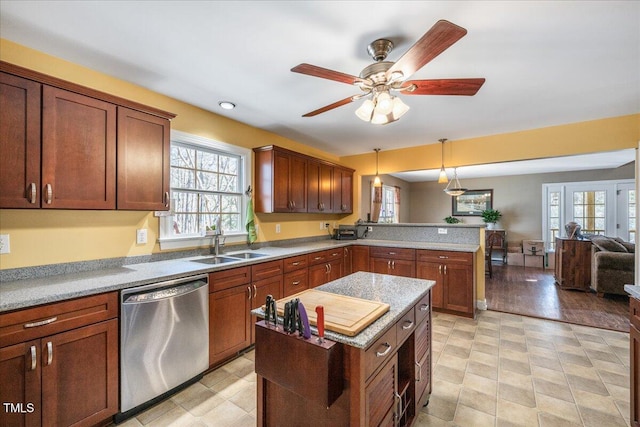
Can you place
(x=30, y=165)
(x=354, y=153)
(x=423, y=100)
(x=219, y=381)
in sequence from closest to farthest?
(x=30, y=165)
(x=219, y=381)
(x=423, y=100)
(x=354, y=153)

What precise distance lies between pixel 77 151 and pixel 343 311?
6.65ft

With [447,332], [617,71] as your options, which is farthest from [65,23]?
[447,332]

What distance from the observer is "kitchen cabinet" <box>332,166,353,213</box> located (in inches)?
181

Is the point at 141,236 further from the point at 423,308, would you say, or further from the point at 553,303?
the point at 553,303

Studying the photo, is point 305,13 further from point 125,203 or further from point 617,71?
point 617,71

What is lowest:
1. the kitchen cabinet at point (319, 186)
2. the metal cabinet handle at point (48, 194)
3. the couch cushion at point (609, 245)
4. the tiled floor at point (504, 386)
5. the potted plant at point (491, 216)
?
the tiled floor at point (504, 386)

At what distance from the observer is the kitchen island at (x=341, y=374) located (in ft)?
3.53

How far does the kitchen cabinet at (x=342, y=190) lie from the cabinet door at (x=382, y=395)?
332cm

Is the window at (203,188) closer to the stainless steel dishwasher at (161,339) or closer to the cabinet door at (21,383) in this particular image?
the stainless steel dishwasher at (161,339)

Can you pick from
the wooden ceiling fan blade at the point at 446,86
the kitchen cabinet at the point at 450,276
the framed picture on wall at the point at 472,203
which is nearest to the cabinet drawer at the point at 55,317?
the wooden ceiling fan blade at the point at 446,86

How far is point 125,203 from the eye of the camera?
6.89 ft

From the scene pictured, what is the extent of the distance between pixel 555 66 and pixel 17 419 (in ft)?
13.1

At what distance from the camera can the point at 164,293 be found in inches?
77.9

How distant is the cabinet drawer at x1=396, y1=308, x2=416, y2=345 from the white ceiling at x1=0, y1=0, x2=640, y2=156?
1673mm
